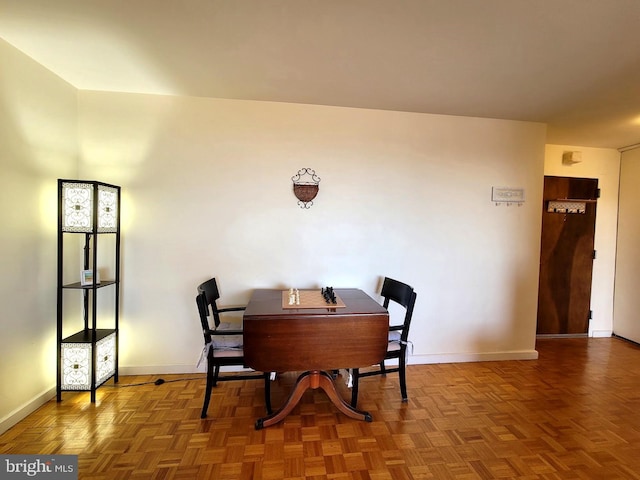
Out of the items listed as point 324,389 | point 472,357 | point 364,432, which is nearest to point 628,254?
point 472,357

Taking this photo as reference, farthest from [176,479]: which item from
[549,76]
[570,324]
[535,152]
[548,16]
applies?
[570,324]

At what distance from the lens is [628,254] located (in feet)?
10.8

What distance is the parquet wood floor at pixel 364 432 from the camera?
145cm

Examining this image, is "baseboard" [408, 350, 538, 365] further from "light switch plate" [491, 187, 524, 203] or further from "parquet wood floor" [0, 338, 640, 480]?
"light switch plate" [491, 187, 524, 203]

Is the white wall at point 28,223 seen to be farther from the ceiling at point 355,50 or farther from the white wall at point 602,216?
the white wall at point 602,216

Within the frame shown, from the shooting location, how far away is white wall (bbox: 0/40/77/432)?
1666 millimetres

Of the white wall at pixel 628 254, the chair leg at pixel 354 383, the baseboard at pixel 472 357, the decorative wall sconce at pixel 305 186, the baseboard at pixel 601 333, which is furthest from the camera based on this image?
the baseboard at pixel 601 333

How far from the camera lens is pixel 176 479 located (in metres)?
1.37

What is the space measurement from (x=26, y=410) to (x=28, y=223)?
3.71 feet

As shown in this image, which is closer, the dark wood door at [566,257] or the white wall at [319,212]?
the white wall at [319,212]

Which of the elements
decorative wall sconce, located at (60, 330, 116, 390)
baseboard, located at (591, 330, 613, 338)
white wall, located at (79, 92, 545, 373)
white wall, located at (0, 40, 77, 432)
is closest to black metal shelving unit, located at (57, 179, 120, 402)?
decorative wall sconce, located at (60, 330, 116, 390)
